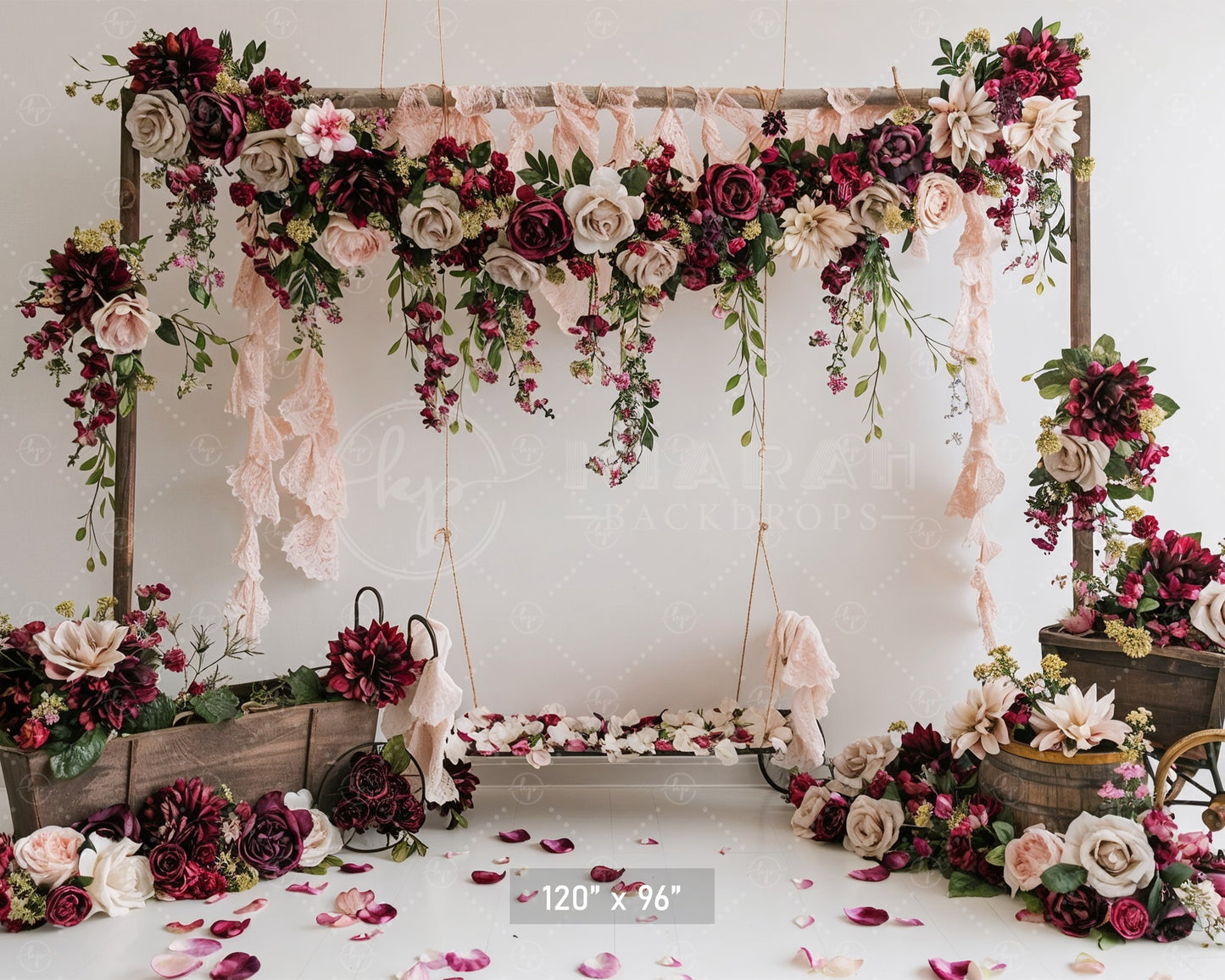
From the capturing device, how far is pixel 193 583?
2695 millimetres

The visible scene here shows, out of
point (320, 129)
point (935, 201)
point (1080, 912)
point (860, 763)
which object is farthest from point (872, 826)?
point (320, 129)

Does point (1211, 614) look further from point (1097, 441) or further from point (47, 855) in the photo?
point (47, 855)

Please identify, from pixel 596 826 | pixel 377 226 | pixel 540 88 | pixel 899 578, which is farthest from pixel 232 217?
pixel 899 578

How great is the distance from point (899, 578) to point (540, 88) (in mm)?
1717

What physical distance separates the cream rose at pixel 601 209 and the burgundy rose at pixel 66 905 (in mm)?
1724

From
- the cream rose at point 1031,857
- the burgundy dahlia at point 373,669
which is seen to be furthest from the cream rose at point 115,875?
the cream rose at point 1031,857

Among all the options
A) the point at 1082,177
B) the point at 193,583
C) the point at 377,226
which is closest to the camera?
the point at 377,226

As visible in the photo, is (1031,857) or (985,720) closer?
(1031,857)

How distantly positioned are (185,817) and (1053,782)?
6.15 ft

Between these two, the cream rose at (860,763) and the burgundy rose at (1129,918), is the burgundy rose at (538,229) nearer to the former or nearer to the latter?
the cream rose at (860,763)

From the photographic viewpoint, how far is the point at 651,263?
2.15 meters

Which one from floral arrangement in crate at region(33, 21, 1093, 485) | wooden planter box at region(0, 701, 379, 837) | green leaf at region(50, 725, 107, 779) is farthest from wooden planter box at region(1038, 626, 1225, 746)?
green leaf at region(50, 725, 107, 779)

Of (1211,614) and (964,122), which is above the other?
(964,122)

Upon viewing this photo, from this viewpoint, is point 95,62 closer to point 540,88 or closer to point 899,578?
point 540,88
